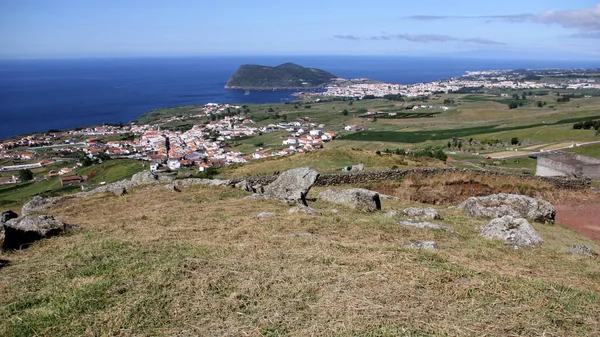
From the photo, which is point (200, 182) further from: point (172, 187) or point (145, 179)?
point (145, 179)

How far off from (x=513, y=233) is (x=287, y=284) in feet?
22.7

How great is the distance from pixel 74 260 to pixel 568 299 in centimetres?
825

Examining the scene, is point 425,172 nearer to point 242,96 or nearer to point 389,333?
point 389,333

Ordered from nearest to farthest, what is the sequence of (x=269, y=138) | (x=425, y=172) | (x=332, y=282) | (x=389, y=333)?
1. (x=389, y=333)
2. (x=332, y=282)
3. (x=425, y=172)
4. (x=269, y=138)

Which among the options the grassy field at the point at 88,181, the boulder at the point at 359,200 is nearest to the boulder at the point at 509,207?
the boulder at the point at 359,200

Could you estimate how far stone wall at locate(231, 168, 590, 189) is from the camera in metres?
19.4

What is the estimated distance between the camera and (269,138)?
87.0 meters

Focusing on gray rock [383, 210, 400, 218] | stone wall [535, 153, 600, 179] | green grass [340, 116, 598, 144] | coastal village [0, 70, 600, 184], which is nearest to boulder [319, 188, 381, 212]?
gray rock [383, 210, 400, 218]

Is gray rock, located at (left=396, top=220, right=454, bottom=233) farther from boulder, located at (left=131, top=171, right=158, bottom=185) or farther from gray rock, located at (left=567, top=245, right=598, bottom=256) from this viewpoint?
boulder, located at (left=131, top=171, right=158, bottom=185)

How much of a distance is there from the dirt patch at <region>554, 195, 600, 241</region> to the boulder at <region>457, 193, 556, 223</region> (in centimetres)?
223

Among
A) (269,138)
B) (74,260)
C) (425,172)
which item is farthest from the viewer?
(269,138)

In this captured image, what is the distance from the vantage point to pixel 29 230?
9.19 meters

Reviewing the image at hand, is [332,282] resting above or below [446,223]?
above

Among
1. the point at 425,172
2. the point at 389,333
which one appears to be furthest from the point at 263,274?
the point at 425,172
